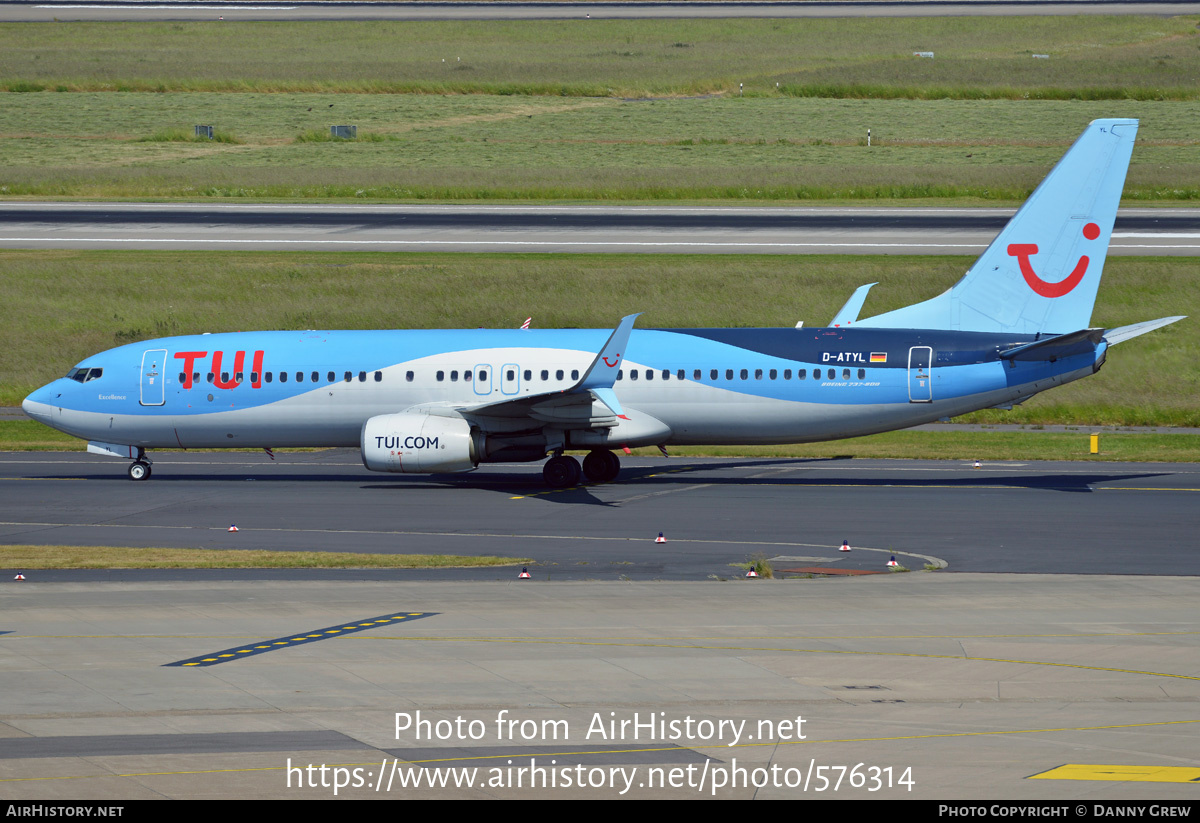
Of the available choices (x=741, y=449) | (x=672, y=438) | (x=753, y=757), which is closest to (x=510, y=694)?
(x=753, y=757)

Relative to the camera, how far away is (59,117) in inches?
4341

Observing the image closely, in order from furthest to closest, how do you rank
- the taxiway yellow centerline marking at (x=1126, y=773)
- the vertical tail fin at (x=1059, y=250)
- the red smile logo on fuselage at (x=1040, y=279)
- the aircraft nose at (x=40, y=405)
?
the aircraft nose at (x=40, y=405), the red smile logo on fuselage at (x=1040, y=279), the vertical tail fin at (x=1059, y=250), the taxiway yellow centerline marking at (x=1126, y=773)

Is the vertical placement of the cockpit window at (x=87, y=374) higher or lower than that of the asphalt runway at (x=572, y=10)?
lower

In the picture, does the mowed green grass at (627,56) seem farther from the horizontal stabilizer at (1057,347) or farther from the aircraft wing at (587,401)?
the aircraft wing at (587,401)

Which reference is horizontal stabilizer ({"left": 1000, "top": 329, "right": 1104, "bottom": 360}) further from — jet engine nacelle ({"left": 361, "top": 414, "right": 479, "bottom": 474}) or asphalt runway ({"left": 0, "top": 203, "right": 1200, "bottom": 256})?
asphalt runway ({"left": 0, "top": 203, "right": 1200, "bottom": 256})

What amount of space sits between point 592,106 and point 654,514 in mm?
85516

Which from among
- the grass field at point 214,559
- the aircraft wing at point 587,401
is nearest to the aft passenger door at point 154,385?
the aircraft wing at point 587,401

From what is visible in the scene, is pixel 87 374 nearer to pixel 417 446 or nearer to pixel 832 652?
pixel 417 446

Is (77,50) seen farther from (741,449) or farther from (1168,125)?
(741,449)

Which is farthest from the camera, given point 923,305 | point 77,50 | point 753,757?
point 77,50

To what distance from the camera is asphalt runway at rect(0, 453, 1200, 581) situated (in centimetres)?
2864

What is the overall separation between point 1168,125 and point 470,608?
8825 cm

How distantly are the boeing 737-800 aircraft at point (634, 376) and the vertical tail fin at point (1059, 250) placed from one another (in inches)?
1.5

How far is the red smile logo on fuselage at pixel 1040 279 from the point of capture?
38.1 meters
